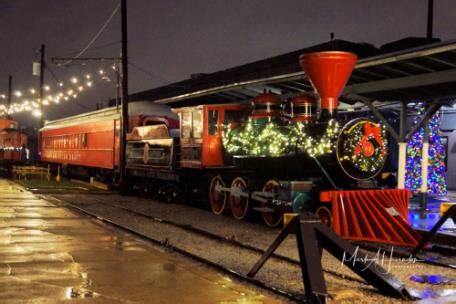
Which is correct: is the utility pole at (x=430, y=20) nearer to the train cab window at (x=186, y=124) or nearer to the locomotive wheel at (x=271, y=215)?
the train cab window at (x=186, y=124)

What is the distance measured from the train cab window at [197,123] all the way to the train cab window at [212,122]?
21 centimetres

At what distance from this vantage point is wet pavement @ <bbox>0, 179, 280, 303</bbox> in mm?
6074

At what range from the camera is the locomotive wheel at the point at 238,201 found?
522 inches

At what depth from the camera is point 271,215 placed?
12.6m

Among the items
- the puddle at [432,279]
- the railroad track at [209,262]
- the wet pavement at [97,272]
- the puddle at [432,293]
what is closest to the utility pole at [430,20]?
the railroad track at [209,262]

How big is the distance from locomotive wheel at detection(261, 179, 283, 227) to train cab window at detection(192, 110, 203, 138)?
2800mm

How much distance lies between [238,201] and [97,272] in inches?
265

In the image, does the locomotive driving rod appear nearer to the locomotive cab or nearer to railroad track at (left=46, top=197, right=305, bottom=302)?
railroad track at (left=46, top=197, right=305, bottom=302)

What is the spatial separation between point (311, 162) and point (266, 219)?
7.09 feet

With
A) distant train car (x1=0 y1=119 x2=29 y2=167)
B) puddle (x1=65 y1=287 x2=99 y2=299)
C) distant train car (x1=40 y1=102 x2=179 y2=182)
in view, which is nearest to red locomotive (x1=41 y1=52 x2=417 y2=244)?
distant train car (x1=40 y1=102 x2=179 y2=182)

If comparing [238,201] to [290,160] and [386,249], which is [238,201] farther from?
[386,249]

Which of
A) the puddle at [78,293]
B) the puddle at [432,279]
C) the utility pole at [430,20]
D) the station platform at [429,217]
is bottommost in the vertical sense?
the puddle at [432,279]

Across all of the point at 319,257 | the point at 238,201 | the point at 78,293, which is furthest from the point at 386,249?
the point at 78,293

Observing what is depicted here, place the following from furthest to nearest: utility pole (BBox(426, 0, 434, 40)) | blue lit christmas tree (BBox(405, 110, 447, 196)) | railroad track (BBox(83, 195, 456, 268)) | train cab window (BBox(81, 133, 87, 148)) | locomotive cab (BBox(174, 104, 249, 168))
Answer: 1. train cab window (BBox(81, 133, 87, 148))
2. utility pole (BBox(426, 0, 434, 40))
3. blue lit christmas tree (BBox(405, 110, 447, 196))
4. locomotive cab (BBox(174, 104, 249, 168))
5. railroad track (BBox(83, 195, 456, 268))
